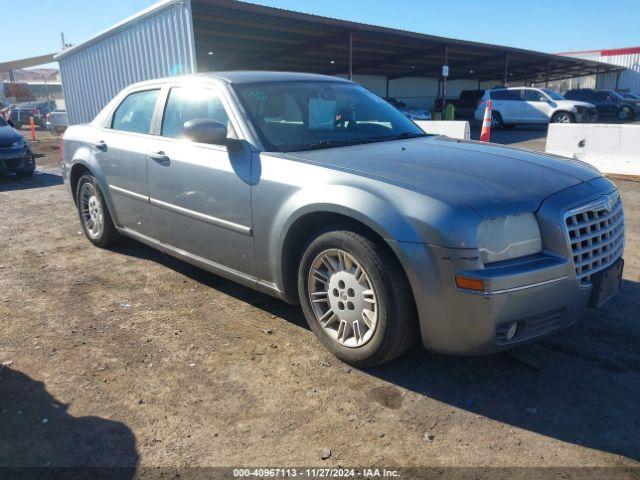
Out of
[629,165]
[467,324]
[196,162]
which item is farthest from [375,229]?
[629,165]

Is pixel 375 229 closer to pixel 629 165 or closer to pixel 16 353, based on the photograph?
pixel 16 353

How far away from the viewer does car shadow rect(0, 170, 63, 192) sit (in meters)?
9.45

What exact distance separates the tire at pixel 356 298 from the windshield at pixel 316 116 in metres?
0.80

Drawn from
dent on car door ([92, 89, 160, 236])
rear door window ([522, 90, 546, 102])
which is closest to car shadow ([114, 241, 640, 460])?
dent on car door ([92, 89, 160, 236])

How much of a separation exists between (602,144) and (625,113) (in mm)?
20288

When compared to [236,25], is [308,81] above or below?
below

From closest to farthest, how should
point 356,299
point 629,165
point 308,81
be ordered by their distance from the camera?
1. point 356,299
2. point 308,81
3. point 629,165

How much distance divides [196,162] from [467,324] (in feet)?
7.08

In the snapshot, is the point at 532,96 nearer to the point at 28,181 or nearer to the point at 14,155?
the point at 28,181

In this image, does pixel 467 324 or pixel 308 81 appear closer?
pixel 467 324

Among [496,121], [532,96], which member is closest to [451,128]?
[532,96]

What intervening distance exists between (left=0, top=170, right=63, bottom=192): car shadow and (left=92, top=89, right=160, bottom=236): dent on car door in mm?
5597

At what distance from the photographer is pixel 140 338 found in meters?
3.38

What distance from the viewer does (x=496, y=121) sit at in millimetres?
22047
